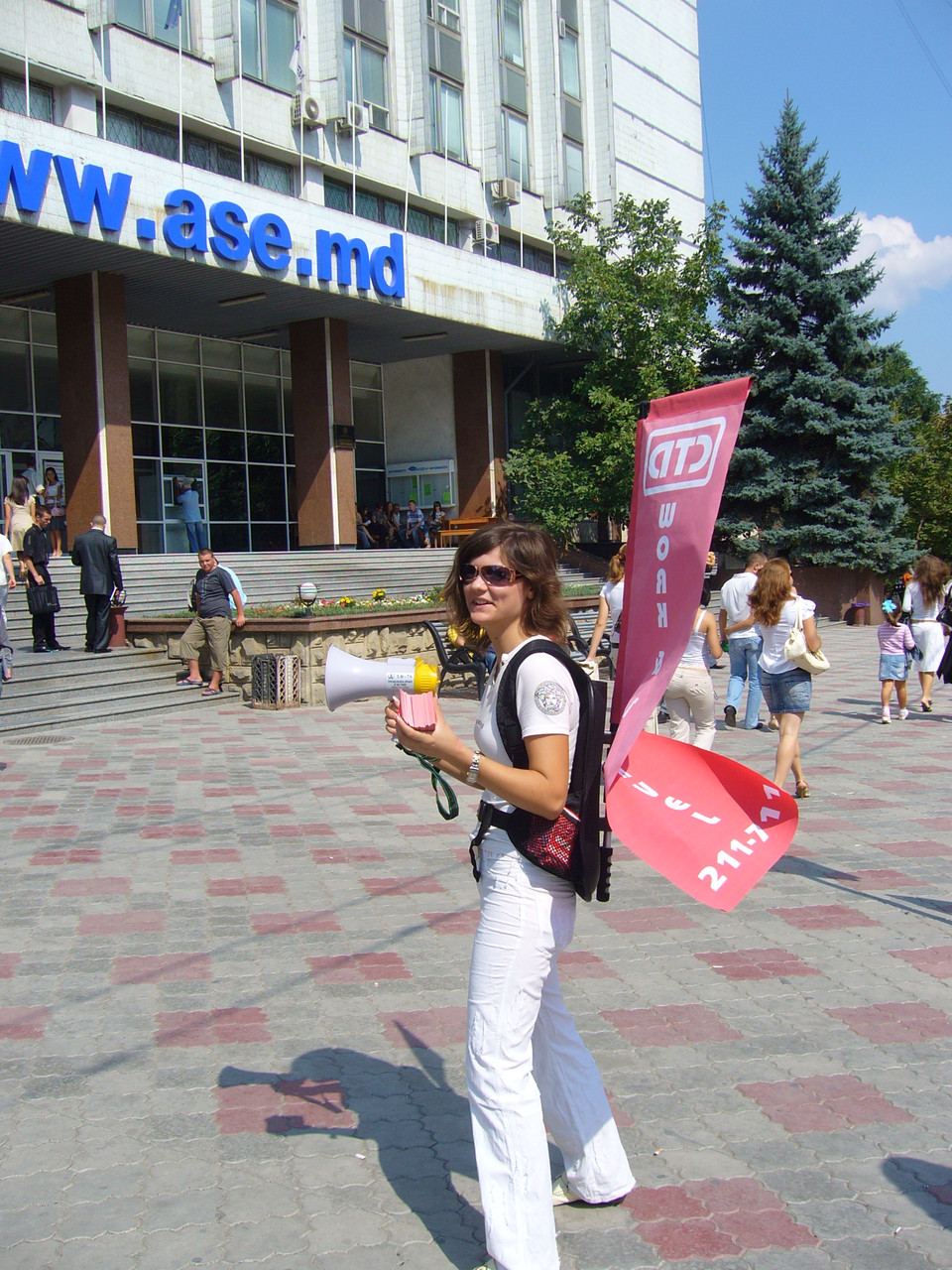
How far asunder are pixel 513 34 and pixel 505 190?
4.63m

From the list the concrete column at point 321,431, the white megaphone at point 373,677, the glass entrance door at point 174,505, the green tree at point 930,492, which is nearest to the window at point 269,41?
the concrete column at point 321,431

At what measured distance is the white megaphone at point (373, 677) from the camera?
265cm

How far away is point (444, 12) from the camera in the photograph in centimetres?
2808

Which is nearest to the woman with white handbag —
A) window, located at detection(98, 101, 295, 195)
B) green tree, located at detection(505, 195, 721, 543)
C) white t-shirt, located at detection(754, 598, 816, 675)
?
white t-shirt, located at detection(754, 598, 816, 675)

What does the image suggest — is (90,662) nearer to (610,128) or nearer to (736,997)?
(736,997)

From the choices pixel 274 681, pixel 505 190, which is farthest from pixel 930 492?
pixel 274 681

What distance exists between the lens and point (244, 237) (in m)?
21.6

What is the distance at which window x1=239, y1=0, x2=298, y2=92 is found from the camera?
76.4ft

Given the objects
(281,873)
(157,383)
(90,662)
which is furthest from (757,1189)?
(157,383)

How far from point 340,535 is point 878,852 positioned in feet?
69.1

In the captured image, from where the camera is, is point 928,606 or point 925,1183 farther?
point 928,606

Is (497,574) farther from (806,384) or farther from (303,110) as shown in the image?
(806,384)

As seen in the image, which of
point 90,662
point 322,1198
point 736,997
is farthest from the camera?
point 90,662

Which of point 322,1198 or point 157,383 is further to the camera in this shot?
point 157,383
